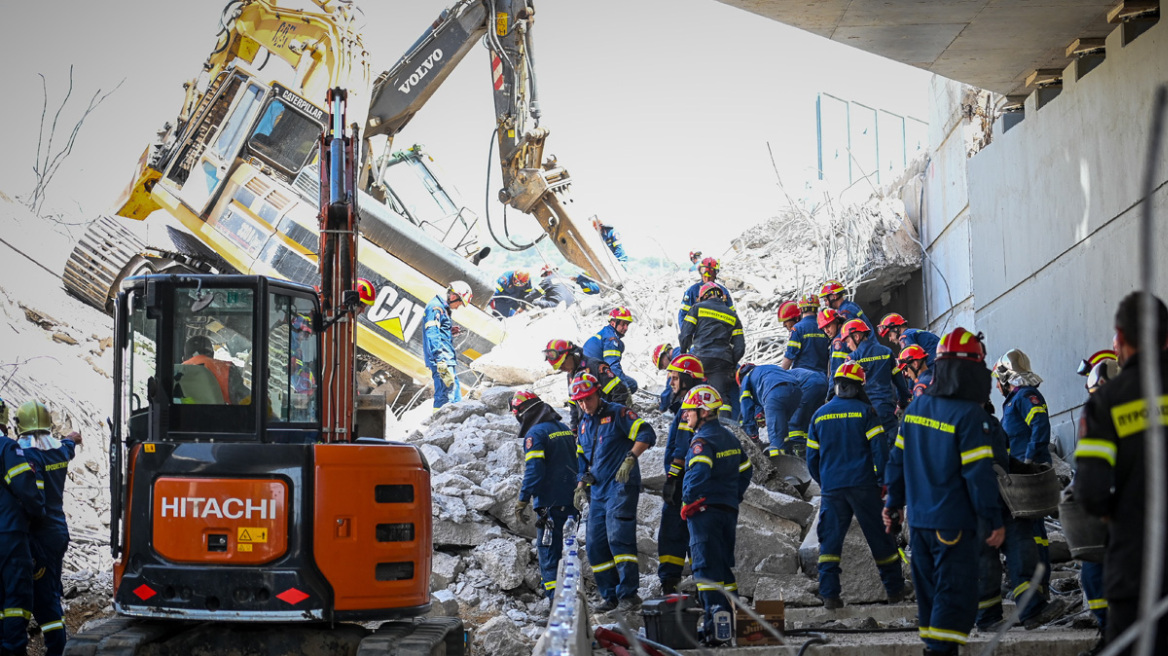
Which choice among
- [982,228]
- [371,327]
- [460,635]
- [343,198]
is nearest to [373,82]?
[371,327]

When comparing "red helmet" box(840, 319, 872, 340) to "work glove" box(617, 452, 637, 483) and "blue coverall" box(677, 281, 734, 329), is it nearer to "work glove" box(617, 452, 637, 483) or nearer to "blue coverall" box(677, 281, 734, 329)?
"blue coverall" box(677, 281, 734, 329)

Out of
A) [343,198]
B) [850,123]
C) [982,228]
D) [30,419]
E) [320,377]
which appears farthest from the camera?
[850,123]

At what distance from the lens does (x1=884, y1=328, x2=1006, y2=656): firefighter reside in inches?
225

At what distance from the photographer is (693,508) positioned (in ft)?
25.0

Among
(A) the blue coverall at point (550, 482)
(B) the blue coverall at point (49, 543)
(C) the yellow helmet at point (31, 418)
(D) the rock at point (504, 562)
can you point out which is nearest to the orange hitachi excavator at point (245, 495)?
(B) the blue coverall at point (49, 543)

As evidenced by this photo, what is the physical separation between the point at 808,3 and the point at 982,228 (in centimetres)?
424

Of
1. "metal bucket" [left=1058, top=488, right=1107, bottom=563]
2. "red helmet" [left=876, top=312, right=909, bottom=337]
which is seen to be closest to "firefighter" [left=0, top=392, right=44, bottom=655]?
"metal bucket" [left=1058, top=488, right=1107, bottom=563]

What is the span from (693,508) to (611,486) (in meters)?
1.03

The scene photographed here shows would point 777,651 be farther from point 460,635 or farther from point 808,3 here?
point 808,3

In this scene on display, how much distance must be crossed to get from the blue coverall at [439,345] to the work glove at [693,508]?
6.61 metres

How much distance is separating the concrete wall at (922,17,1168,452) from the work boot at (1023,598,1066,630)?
7.65ft

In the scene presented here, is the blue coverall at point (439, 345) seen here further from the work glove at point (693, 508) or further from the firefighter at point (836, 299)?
the work glove at point (693, 508)

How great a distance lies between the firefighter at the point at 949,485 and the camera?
5703 millimetres

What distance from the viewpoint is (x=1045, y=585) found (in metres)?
7.42
